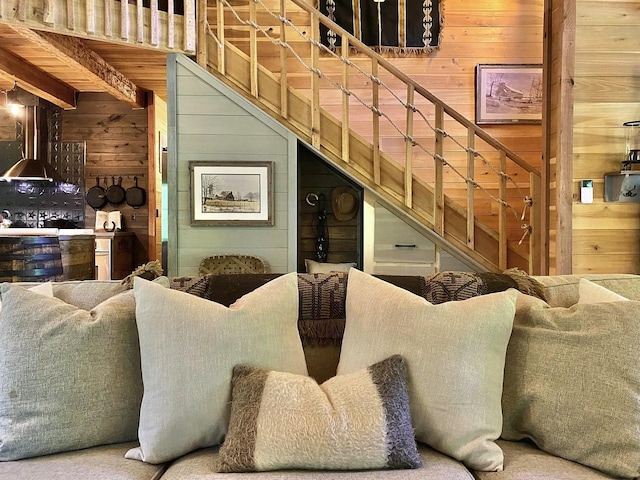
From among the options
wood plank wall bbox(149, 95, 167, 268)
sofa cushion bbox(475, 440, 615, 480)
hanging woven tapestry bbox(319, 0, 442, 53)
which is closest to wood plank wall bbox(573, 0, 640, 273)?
sofa cushion bbox(475, 440, 615, 480)

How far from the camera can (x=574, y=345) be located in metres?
1.31

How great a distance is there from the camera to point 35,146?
630 centimetres

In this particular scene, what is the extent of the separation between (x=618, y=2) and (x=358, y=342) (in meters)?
2.60

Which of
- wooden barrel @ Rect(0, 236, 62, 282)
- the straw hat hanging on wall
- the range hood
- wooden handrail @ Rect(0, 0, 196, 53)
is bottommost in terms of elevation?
wooden barrel @ Rect(0, 236, 62, 282)

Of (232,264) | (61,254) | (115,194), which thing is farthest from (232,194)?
(115,194)

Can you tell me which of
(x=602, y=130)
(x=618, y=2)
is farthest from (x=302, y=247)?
(x=618, y=2)

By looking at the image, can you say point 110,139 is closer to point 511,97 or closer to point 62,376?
point 511,97

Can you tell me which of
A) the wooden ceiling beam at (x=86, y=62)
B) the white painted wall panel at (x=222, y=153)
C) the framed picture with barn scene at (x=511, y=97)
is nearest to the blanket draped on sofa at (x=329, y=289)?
the white painted wall panel at (x=222, y=153)

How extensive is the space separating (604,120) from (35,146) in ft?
19.2

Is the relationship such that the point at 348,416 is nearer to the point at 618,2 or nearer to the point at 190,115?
the point at 618,2

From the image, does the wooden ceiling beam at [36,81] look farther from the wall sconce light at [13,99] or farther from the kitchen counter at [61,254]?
the kitchen counter at [61,254]

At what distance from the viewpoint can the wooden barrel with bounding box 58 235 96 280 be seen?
432 cm

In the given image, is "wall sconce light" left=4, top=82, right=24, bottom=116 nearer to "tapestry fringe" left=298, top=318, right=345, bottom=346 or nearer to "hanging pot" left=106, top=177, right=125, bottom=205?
"hanging pot" left=106, top=177, right=125, bottom=205

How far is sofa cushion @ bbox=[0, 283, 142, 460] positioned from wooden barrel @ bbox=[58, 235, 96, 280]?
313cm
